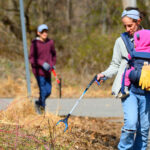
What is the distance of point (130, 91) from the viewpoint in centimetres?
378

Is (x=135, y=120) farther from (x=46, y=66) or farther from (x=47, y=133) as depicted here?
(x=46, y=66)

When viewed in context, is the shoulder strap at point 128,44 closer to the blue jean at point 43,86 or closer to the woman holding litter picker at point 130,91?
the woman holding litter picker at point 130,91

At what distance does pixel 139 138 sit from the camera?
3.98 metres

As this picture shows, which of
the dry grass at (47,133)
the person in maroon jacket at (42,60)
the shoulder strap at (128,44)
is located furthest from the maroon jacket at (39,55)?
the shoulder strap at (128,44)

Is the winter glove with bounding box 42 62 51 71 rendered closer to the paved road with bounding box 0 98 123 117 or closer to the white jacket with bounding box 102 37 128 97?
the paved road with bounding box 0 98 123 117

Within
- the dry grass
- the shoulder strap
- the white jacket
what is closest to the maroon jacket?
the dry grass

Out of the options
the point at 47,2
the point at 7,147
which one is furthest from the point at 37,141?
the point at 47,2

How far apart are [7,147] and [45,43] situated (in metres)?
3.30

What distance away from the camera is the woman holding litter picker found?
369 centimetres

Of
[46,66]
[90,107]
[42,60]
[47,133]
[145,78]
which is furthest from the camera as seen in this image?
[90,107]

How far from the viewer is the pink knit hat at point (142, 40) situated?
3.67m

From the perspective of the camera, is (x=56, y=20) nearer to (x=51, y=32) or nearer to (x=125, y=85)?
(x=51, y=32)

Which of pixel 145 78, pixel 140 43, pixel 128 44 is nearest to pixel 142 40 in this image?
pixel 140 43

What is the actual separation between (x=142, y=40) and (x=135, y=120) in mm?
872
